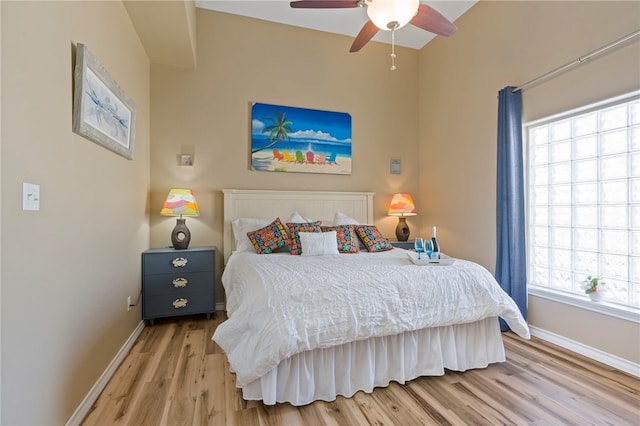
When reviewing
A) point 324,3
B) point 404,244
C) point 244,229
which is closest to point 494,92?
point 404,244

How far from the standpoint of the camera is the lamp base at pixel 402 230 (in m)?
4.07

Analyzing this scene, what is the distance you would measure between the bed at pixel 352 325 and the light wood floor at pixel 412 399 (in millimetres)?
94

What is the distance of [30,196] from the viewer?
4.12ft

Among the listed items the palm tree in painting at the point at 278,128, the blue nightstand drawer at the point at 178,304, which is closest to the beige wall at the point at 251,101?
the palm tree in painting at the point at 278,128

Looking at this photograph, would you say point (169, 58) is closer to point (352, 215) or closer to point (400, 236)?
point (352, 215)

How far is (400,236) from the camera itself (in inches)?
161

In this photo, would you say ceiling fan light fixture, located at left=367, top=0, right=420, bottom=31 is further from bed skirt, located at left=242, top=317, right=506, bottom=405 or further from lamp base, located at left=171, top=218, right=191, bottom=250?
lamp base, located at left=171, top=218, right=191, bottom=250

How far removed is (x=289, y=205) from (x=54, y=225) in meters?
2.50

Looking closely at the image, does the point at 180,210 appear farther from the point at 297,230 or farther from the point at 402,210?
the point at 402,210

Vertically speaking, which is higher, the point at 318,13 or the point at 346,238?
the point at 318,13

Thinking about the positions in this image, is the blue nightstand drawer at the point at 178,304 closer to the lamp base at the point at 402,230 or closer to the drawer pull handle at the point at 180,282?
the drawer pull handle at the point at 180,282

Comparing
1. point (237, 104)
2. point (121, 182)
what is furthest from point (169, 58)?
point (121, 182)

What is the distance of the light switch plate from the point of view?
1221 millimetres

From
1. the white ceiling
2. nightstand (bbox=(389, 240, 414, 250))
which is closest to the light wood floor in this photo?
nightstand (bbox=(389, 240, 414, 250))
